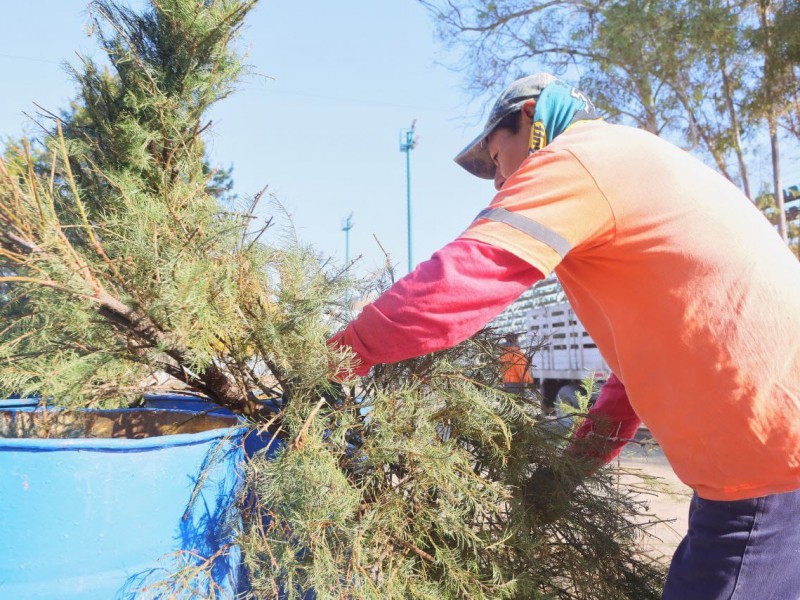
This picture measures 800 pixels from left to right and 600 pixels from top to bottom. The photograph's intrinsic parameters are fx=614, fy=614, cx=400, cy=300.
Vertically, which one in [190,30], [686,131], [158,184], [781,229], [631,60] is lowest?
[158,184]

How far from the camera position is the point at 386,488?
1.68 m

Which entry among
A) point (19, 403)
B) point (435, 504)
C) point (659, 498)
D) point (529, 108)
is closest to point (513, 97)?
point (529, 108)

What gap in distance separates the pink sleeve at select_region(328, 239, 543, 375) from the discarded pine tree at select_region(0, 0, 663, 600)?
20cm

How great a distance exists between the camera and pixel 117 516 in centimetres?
136

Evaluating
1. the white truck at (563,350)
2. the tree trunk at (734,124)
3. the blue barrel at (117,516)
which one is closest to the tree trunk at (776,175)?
the tree trunk at (734,124)

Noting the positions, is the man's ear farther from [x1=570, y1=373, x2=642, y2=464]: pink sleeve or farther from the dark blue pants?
the dark blue pants

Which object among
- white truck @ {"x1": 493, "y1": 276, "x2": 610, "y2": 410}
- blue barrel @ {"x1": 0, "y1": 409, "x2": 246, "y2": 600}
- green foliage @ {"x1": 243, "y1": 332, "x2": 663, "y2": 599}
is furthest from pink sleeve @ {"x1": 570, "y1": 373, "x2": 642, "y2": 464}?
white truck @ {"x1": 493, "y1": 276, "x2": 610, "y2": 410}

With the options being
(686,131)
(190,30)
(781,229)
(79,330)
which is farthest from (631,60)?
(79,330)

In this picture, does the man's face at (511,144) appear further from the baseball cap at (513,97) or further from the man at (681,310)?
the man at (681,310)

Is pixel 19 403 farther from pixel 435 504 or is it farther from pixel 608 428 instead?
pixel 608 428

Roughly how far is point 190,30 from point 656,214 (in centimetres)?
155

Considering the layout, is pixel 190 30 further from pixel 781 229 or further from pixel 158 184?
pixel 781 229

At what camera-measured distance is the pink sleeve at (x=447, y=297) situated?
1316 millimetres

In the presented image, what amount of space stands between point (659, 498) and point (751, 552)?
171cm
